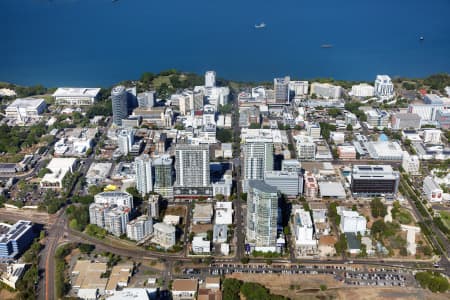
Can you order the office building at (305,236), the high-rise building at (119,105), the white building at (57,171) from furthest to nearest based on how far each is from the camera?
the high-rise building at (119,105) < the white building at (57,171) < the office building at (305,236)

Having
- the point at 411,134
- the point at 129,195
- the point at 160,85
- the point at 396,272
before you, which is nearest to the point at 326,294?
the point at 396,272

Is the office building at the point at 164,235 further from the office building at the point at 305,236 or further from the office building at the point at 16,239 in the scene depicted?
the office building at the point at 16,239

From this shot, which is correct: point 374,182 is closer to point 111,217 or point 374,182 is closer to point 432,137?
point 432,137

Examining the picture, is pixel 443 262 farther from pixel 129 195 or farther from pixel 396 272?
pixel 129 195

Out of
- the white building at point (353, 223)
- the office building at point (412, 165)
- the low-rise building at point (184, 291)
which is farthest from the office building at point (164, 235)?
the office building at point (412, 165)

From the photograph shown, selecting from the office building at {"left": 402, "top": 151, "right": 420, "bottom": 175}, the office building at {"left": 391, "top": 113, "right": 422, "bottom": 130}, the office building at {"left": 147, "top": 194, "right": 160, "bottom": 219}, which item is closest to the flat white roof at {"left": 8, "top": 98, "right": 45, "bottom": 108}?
the office building at {"left": 147, "top": 194, "right": 160, "bottom": 219}

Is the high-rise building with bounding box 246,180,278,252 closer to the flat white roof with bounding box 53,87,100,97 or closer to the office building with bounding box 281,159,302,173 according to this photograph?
the office building with bounding box 281,159,302,173
